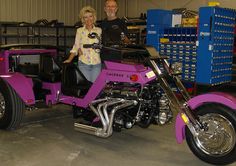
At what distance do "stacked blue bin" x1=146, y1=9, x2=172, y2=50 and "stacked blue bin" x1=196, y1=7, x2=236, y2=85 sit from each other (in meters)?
1.14

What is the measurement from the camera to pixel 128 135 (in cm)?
407

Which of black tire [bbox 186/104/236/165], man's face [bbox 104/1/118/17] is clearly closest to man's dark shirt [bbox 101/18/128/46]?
man's face [bbox 104/1/118/17]

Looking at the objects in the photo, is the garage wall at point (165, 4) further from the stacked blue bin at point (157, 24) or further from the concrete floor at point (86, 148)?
the concrete floor at point (86, 148)

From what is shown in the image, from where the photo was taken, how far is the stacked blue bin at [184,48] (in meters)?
7.19

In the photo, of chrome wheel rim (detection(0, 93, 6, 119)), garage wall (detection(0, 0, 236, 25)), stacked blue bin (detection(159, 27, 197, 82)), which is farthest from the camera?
garage wall (detection(0, 0, 236, 25))

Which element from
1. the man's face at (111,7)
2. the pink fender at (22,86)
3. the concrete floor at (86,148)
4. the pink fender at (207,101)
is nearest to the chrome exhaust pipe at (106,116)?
the concrete floor at (86,148)

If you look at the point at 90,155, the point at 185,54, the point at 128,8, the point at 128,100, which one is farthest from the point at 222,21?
the point at 128,8

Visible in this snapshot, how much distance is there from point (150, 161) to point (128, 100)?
2.22 ft

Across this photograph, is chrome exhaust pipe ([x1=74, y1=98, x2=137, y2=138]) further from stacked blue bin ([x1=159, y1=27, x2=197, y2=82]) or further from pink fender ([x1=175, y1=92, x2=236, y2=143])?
stacked blue bin ([x1=159, y1=27, x2=197, y2=82])

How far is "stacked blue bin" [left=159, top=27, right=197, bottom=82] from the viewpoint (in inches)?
283

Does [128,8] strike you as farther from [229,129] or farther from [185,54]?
[229,129]

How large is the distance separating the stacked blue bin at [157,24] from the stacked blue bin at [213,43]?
45.0 inches

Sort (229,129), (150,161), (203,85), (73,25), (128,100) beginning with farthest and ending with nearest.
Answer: (73,25)
(203,85)
(128,100)
(150,161)
(229,129)

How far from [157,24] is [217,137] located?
514 cm
